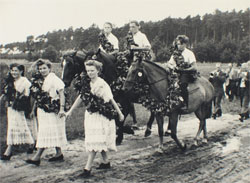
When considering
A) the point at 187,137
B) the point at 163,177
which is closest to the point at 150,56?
the point at 187,137

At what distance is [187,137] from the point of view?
9.20 meters

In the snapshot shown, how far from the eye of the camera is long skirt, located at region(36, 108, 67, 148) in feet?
20.1

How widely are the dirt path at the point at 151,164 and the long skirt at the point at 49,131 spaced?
469mm

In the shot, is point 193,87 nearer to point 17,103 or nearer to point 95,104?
point 95,104

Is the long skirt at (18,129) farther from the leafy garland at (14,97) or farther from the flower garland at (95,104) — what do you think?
the flower garland at (95,104)

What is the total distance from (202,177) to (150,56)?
3716mm

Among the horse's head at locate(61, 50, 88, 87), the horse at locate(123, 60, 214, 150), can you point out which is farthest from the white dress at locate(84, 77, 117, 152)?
the horse's head at locate(61, 50, 88, 87)

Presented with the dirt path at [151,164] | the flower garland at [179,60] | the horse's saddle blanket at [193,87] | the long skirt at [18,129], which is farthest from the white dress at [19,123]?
the horse's saddle blanket at [193,87]

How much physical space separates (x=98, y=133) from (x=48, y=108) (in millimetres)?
1377

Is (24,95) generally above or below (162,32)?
below

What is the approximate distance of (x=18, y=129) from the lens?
22.0 ft

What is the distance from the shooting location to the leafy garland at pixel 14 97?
21.9 feet

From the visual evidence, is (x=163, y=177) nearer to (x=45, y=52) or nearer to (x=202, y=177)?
(x=202, y=177)

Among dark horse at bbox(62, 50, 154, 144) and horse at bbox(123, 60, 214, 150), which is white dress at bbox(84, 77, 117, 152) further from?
dark horse at bbox(62, 50, 154, 144)
